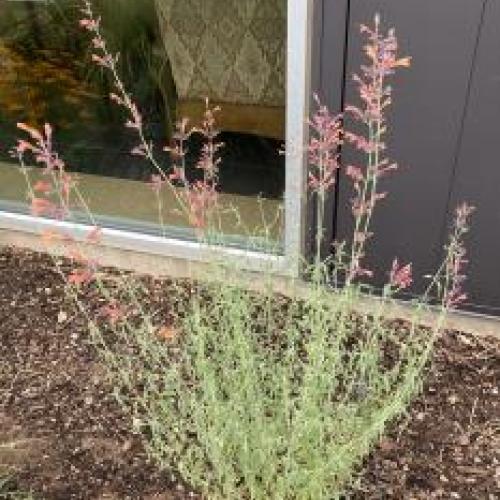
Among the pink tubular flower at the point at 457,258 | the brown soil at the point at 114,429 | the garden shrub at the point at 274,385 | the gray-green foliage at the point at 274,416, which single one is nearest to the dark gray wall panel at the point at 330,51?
A: the garden shrub at the point at 274,385

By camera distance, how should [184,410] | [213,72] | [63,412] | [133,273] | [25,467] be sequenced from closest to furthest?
[184,410]
[25,467]
[63,412]
[213,72]
[133,273]

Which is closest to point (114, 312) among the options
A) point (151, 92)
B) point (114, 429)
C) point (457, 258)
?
point (114, 429)

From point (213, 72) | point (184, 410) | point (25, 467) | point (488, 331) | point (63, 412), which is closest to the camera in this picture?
point (184, 410)

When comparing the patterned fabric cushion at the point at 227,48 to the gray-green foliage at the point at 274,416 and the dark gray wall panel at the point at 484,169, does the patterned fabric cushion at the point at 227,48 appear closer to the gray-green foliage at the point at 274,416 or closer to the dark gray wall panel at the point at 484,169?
the dark gray wall panel at the point at 484,169

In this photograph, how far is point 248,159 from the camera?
3.73 meters

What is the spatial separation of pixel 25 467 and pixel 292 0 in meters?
1.90

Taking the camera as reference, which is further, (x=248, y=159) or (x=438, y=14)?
(x=248, y=159)

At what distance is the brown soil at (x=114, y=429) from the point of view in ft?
8.79

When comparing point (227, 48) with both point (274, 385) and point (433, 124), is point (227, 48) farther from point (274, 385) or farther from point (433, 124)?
point (274, 385)

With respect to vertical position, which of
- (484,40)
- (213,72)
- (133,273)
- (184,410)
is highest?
(484,40)

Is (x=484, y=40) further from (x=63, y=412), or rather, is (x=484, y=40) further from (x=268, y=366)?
(x=63, y=412)

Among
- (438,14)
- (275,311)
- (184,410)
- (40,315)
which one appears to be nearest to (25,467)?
(184,410)

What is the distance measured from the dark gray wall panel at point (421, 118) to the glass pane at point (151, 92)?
0.47 metres

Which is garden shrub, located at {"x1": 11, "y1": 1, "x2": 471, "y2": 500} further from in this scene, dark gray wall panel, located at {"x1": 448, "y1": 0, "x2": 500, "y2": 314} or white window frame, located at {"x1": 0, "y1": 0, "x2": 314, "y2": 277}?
dark gray wall panel, located at {"x1": 448, "y1": 0, "x2": 500, "y2": 314}
